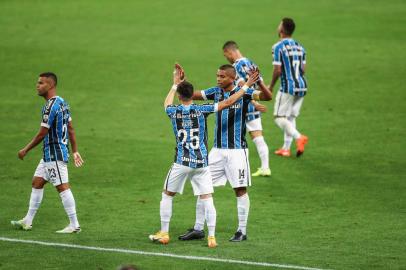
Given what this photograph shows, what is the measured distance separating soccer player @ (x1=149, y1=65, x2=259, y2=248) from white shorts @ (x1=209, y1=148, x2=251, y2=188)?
48 cm

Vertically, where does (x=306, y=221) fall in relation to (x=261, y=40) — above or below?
below

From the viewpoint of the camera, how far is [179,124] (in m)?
12.0

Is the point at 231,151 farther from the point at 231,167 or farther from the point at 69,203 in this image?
the point at 69,203

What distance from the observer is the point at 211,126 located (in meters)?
21.0

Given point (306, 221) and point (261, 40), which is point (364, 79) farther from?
point (306, 221)

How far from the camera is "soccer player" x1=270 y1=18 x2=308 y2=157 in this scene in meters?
17.9

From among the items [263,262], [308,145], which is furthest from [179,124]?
[308,145]

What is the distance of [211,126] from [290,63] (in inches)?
140

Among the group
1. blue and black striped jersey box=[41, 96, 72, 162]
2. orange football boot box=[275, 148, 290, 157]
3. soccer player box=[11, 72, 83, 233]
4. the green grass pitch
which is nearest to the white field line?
the green grass pitch

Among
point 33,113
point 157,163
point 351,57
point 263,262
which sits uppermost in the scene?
point 351,57

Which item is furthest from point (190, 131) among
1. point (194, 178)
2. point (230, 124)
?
point (230, 124)

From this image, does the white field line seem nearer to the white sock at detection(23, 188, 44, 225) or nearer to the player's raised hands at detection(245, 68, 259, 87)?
the white sock at detection(23, 188, 44, 225)

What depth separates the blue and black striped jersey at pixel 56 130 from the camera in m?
12.6

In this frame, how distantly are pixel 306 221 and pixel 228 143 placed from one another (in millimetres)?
2257
